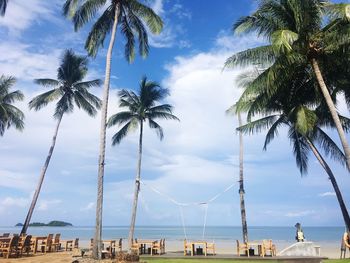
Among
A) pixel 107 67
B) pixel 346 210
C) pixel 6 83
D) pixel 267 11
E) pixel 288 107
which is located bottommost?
pixel 346 210

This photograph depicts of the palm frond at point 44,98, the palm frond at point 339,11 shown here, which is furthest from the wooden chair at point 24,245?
the palm frond at point 339,11

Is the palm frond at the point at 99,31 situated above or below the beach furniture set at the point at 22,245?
above

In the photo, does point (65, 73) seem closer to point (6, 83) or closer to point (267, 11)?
point (6, 83)

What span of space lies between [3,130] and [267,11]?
22675mm

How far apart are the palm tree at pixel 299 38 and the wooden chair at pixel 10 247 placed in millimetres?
12379

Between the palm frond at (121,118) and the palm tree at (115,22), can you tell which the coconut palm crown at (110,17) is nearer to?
the palm tree at (115,22)

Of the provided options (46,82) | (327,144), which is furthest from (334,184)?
(46,82)

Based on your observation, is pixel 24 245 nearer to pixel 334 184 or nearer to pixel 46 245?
pixel 46 245

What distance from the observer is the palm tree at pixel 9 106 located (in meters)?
28.6

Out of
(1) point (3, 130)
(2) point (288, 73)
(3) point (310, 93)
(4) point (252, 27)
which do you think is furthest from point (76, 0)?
(1) point (3, 130)

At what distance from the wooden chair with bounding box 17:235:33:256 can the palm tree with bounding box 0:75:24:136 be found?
1255cm

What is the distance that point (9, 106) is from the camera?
2903 cm

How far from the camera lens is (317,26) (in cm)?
1512

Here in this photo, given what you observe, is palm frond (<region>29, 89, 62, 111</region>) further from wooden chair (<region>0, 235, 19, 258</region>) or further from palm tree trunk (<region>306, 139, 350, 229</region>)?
palm tree trunk (<region>306, 139, 350, 229</region>)
